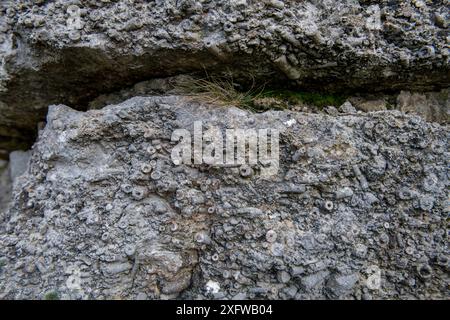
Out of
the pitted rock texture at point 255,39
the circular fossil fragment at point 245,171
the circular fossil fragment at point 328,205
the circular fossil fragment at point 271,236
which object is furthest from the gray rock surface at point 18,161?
the circular fossil fragment at point 328,205

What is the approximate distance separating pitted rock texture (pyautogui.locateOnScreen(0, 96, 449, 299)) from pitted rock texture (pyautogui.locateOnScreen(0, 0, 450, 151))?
27 cm

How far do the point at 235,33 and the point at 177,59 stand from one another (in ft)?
1.17

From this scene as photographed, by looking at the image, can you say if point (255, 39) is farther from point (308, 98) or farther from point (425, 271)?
point (425, 271)

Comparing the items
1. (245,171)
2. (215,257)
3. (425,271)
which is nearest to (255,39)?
(245,171)

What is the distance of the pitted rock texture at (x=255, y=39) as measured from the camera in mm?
1801

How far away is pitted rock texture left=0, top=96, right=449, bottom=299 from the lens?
5.41 ft

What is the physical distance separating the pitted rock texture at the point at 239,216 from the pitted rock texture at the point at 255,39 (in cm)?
Answer: 27

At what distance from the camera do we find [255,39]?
5.86 feet

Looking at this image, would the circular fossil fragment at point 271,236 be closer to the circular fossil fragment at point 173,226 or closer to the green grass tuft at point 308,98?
the circular fossil fragment at point 173,226

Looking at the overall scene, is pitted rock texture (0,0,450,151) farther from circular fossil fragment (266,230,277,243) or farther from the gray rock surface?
the gray rock surface

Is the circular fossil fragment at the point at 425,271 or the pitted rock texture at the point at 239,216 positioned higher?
the pitted rock texture at the point at 239,216

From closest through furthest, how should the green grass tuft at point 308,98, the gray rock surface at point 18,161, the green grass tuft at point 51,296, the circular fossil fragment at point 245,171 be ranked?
the green grass tuft at point 51,296 < the circular fossil fragment at point 245,171 < the green grass tuft at point 308,98 < the gray rock surface at point 18,161

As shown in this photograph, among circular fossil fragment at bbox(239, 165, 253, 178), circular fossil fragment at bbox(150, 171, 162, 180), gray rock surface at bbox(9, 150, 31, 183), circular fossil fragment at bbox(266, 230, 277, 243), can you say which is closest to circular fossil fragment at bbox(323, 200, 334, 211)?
circular fossil fragment at bbox(266, 230, 277, 243)

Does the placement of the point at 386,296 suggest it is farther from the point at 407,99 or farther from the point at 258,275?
the point at 407,99
